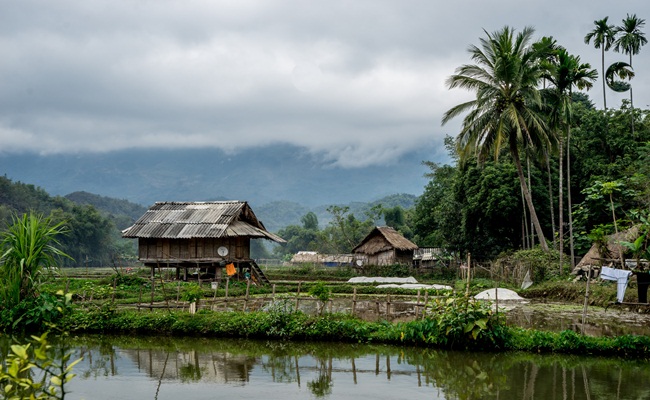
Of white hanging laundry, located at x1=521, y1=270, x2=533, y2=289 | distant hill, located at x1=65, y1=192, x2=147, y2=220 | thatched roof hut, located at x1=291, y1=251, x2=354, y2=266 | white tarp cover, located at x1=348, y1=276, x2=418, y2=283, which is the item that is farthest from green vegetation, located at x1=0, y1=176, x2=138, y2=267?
white hanging laundry, located at x1=521, y1=270, x2=533, y2=289

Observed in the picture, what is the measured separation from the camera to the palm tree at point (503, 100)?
25.3 metres

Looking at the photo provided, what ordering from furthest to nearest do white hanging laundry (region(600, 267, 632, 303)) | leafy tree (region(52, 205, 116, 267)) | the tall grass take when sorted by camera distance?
leafy tree (region(52, 205, 116, 267))
the tall grass
white hanging laundry (region(600, 267, 632, 303))

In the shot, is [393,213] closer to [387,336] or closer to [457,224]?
[457,224]

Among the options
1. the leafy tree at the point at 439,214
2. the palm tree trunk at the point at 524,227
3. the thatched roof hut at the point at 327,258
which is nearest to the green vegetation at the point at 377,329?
the palm tree trunk at the point at 524,227

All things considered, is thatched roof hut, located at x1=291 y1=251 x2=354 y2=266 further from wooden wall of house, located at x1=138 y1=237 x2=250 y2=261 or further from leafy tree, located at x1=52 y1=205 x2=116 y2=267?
leafy tree, located at x1=52 y1=205 x2=116 y2=267

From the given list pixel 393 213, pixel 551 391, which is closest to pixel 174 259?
pixel 551 391

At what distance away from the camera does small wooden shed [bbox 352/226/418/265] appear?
41.9 m

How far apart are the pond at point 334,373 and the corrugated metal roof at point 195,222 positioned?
15493 mm

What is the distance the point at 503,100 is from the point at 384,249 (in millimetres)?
18387

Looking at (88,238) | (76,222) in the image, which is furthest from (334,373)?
(88,238)

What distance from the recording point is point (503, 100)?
2620 cm

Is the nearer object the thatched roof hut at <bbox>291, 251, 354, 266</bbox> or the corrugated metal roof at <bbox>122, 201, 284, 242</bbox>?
the corrugated metal roof at <bbox>122, 201, 284, 242</bbox>

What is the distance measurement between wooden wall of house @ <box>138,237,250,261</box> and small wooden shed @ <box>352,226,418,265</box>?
14.1 meters

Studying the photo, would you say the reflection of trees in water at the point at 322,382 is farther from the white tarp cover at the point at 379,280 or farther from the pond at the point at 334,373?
the white tarp cover at the point at 379,280
